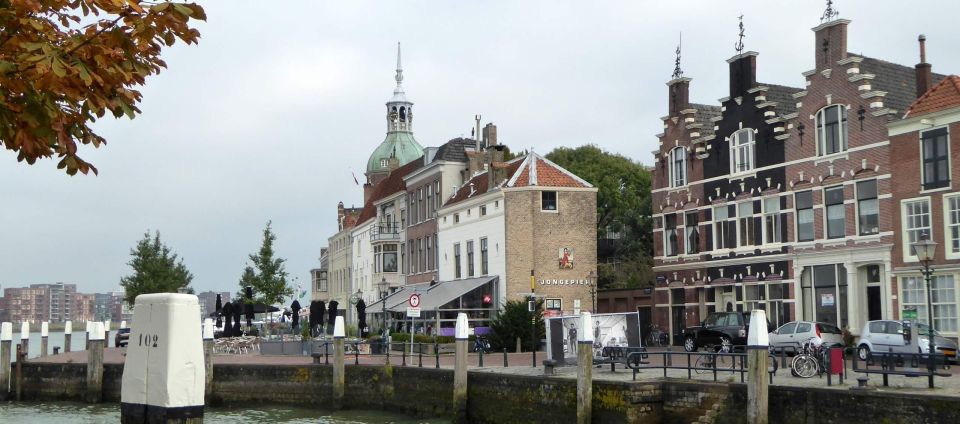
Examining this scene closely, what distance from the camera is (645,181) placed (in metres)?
72.9

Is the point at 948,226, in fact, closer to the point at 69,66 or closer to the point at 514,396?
the point at 514,396

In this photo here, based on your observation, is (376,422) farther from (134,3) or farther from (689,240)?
(134,3)

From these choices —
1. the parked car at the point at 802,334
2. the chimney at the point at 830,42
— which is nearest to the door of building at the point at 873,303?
the parked car at the point at 802,334

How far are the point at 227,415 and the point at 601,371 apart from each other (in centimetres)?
1313

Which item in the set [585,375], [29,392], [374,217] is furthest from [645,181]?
[585,375]

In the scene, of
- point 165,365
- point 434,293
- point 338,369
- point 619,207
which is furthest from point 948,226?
point 619,207

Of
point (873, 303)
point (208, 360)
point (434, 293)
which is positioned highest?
point (434, 293)

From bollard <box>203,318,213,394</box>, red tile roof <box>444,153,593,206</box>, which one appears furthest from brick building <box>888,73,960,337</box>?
bollard <box>203,318,213,394</box>

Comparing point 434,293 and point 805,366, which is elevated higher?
point 434,293

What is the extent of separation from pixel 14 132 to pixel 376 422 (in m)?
25.9

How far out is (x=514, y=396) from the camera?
28.5 meters

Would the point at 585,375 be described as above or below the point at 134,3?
below

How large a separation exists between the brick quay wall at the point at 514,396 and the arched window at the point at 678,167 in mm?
17265

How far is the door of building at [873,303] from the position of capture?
120 feet
